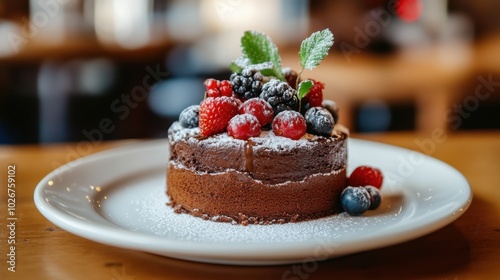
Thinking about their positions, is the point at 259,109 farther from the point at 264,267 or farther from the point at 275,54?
the point at 264,267

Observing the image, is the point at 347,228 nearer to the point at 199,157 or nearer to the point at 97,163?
the point at 199,157

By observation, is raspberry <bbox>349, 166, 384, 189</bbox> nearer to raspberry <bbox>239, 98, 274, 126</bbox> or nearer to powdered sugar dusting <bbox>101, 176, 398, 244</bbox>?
powdered sugar dusting <bbox>101, 176, 398, 244</bbox>

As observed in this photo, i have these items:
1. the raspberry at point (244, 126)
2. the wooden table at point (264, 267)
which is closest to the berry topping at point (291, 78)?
the raspberry at point (244, 126)

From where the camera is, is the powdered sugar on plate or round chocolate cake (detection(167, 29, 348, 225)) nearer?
the powdered sugar on plate

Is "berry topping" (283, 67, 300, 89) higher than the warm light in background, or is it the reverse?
"berry topping" (283, 67, 300, 89)

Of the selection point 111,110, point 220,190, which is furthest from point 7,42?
point 220,190

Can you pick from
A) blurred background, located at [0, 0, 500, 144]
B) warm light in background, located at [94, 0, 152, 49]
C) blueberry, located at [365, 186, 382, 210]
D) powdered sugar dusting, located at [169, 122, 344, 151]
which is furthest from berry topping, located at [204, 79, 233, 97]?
warm light in background, located at [94, 0, 152, 49]

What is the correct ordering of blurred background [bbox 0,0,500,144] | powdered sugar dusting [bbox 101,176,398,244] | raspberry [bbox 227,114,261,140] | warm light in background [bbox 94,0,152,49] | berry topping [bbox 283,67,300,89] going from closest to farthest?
powdered sugar dusting [bbox 101,176,398,244], raspberry [bbox 227,114,261,140], berry topping [bbox 283,67,300,89], blurred background [bbox 0,0,500,144], warm light in background [bbox 94,0,152,49]

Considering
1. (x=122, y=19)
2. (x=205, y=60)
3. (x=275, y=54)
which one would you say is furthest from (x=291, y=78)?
(x=122, y=19)
